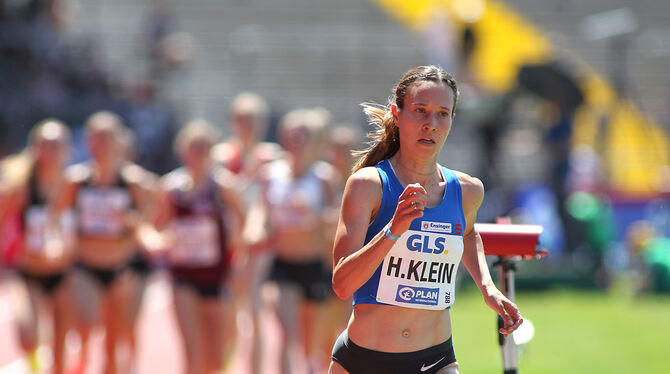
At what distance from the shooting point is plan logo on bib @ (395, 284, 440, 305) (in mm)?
3740

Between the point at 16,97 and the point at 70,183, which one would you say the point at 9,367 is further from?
the point at 16,97

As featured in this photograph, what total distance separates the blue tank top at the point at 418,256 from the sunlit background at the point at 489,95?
0.90 metres

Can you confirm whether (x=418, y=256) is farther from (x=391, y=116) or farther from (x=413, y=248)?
(x=391, y=116)

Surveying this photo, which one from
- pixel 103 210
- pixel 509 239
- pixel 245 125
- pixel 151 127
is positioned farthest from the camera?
pixel 151 127

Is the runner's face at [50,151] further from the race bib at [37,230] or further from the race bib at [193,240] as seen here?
the race bib at [193,240]

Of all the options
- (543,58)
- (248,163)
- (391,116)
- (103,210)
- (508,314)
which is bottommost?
(103,210)

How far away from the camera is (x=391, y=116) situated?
3.98 meters

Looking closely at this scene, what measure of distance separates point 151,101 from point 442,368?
528 inches

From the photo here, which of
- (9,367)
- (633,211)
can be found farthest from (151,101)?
(633,211)

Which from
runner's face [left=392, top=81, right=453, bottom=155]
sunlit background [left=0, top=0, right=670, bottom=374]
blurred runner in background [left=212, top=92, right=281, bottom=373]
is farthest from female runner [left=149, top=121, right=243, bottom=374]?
runner's face [left=392, top=81, right=453, bottom=155]

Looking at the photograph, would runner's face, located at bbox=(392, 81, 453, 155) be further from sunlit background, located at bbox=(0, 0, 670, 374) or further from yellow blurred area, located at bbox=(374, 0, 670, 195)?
yellow blurred area, located at bbox=(374, 0, 670, 195)

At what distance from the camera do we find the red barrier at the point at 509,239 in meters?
4.13

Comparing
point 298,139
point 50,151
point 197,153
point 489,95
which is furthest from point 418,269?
point 489,95

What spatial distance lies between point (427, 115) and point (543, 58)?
62.3ft
